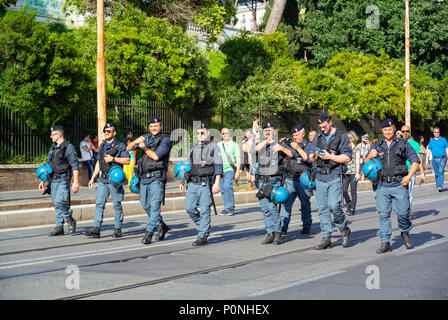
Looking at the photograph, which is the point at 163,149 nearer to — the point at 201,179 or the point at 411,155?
the point at 201,179

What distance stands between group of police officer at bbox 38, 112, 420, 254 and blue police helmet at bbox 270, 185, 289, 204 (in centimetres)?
1

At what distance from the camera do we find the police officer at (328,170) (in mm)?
9047

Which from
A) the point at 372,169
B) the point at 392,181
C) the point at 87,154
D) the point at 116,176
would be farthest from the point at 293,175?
the point at 87,154

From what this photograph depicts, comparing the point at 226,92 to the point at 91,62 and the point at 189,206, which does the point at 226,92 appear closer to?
the point at 91,62

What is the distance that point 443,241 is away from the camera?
9.89 m

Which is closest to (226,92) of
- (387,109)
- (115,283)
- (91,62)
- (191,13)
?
(191,13)

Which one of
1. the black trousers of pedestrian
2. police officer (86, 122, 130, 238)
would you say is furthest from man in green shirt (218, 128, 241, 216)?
police officer (86, 122, 130, 238)

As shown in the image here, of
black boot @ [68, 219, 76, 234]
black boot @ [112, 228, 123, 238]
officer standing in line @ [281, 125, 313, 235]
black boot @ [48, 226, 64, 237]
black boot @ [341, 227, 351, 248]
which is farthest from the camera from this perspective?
black boot @ [68, 219, 76, 234]

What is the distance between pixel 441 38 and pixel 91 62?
24.0 meters

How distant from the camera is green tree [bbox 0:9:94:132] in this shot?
19.6 metres

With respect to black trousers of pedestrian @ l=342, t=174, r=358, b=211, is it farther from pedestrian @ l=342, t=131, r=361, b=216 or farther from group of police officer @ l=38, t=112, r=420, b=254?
group of police officer @ l=38, t=112, r=420, b=254

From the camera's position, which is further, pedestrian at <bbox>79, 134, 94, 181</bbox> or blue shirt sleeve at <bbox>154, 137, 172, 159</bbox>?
pedestrian at <bbox>79, 134, 94, 181</bbox>

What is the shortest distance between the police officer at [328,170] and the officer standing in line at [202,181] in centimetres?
149

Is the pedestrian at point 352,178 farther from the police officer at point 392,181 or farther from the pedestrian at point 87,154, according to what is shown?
the pedestrian at point 87,154
